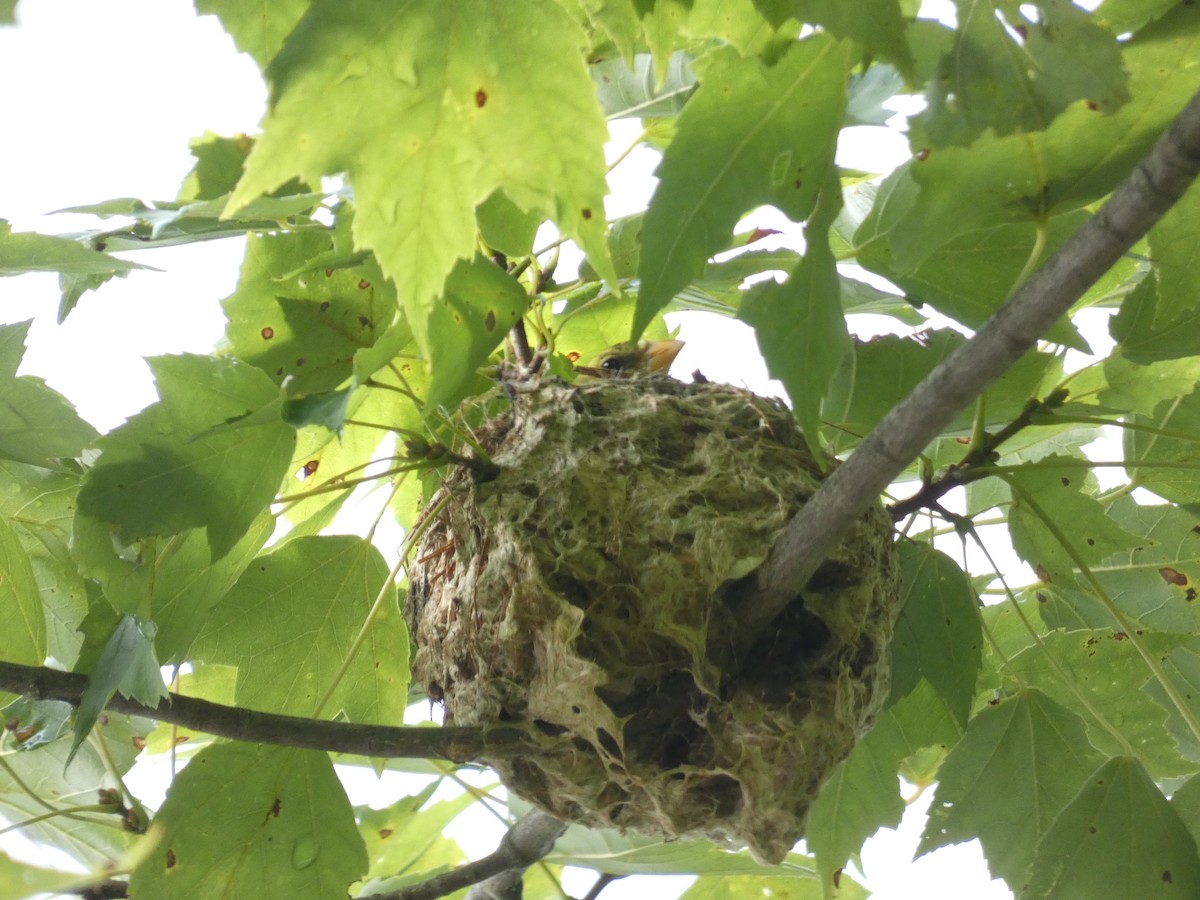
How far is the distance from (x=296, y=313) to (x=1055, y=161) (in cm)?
69

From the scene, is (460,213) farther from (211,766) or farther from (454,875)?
(454,875)

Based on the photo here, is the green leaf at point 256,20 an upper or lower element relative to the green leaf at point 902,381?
upper

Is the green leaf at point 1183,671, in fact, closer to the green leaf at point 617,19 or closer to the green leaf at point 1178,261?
the green leaf at point 1178,261

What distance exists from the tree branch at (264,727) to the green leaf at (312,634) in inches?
8.2

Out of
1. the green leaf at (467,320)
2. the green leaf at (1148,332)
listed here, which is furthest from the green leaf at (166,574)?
the green leaf at (1148,332)

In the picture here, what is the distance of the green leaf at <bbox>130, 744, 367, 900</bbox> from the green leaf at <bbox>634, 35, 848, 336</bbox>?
0.58 m

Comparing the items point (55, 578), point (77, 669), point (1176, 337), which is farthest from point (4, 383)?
point (1176, 337)

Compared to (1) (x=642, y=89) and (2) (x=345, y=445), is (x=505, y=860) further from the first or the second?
(1) (x=642, y=89)

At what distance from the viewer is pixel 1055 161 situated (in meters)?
0.76

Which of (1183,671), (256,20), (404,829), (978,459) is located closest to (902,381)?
(978,459)

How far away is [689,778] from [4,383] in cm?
79

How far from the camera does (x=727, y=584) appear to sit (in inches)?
36.7

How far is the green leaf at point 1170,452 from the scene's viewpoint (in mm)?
1062

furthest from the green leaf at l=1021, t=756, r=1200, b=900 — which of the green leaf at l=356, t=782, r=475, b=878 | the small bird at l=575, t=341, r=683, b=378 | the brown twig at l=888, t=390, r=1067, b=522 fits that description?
the green leaf at l=356, t=782, r=475, b=878
